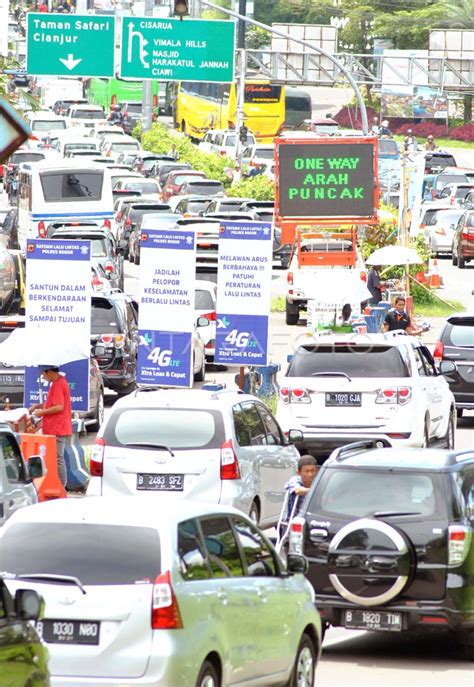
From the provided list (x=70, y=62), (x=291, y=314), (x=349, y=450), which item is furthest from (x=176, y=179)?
(x=349, y=450)

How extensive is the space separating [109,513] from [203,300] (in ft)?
73.0

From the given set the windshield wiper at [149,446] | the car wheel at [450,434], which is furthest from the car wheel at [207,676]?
the car wheel at [450,434]

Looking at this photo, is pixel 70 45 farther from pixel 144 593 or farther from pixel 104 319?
pixel 144 593

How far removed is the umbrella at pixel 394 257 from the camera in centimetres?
3522

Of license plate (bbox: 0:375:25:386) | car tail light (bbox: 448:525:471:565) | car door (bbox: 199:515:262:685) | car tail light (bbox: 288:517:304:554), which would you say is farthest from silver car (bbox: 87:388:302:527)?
license plate (bbox: 0:375:25:386)

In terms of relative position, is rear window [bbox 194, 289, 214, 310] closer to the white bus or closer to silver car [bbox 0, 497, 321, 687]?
the white bus

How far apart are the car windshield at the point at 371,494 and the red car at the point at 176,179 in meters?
46.5

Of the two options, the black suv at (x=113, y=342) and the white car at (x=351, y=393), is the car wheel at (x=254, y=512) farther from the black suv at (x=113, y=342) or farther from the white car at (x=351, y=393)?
the black suv at (x=113, y=342)

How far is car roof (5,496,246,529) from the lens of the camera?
9.31 metres

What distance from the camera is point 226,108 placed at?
Answer: 82625mm

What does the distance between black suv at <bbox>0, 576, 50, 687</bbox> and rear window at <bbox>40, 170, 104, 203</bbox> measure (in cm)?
4075

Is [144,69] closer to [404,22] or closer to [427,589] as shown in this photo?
[427,589]

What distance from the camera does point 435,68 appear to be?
227ft

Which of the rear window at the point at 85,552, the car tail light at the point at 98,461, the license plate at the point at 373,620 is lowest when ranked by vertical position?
the license plate at the point at 373,620
